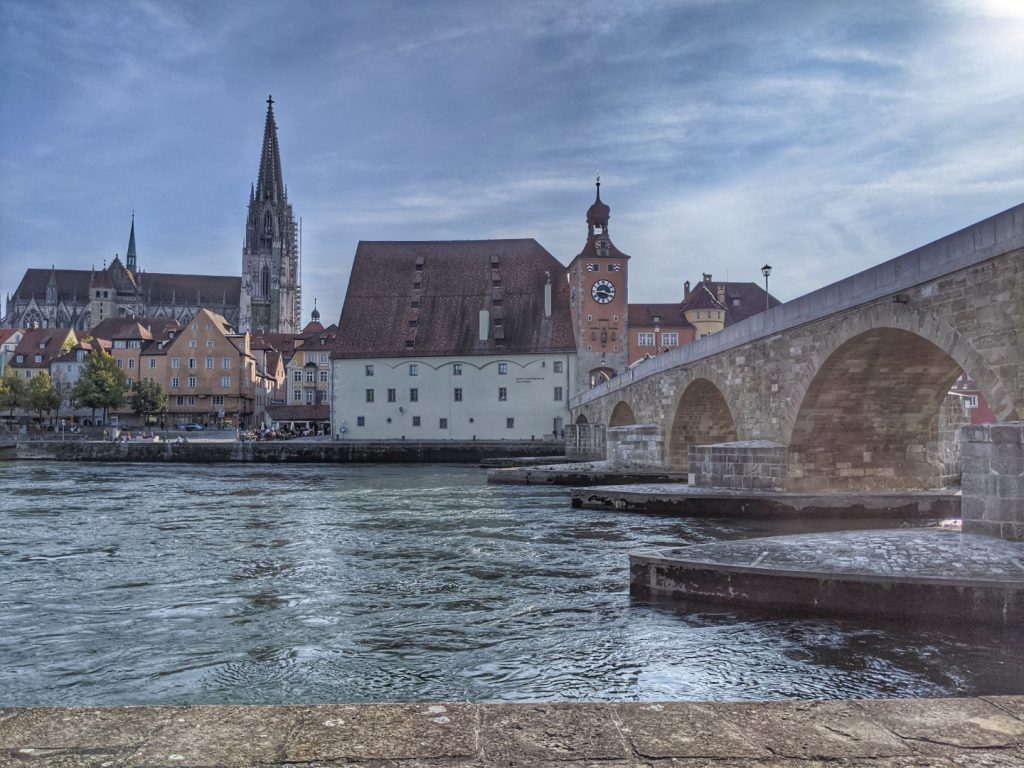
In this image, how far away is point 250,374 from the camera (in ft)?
261

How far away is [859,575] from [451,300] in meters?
54.8

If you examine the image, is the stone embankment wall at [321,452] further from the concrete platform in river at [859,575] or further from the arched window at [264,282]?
the arched window at [264,282]

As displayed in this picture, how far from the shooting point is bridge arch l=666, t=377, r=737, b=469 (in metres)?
24.6

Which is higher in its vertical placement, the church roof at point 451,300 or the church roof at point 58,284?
the church roof at point 58,284

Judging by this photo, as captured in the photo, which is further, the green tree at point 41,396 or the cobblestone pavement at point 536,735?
the green tree at point 41,396

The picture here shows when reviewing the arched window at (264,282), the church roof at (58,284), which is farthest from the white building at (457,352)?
the church roof at (58,284)

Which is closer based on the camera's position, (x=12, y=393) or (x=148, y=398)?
(x=12, y=393)

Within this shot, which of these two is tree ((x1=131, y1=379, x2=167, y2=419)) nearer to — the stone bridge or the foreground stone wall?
the foreground stone wall

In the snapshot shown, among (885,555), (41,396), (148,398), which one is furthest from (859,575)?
(41,396)

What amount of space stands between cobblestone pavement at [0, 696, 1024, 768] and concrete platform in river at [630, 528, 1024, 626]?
504cm

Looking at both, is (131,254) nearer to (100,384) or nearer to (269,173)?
(269,173)

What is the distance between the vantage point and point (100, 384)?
222 feet

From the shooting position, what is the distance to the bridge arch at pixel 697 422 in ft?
80.7

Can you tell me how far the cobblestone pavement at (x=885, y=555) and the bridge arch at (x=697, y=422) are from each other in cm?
1440
